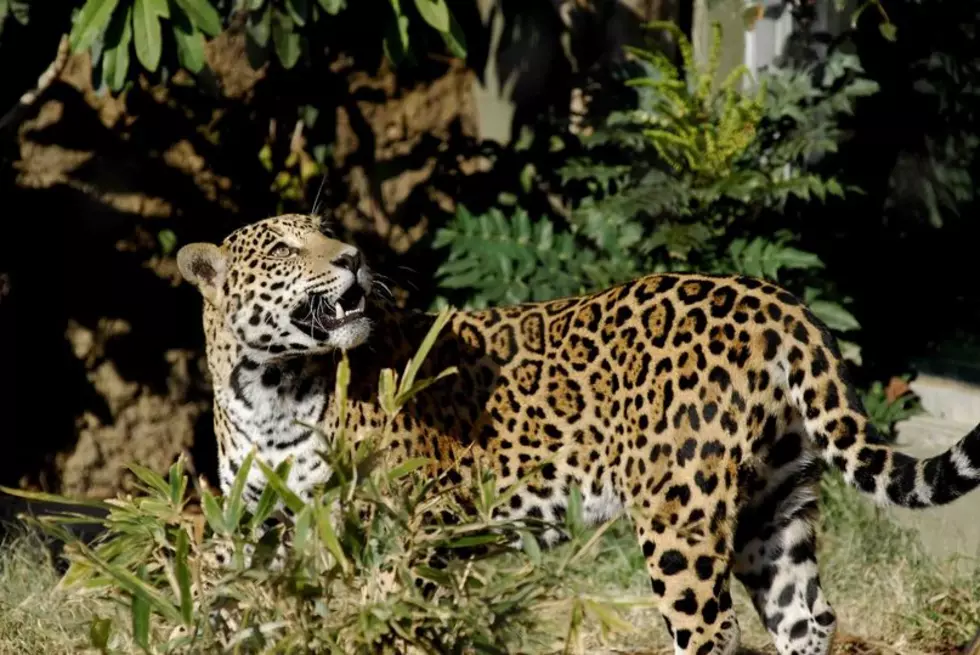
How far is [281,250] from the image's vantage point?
549cm

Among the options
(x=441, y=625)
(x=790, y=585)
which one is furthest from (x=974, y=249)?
(x=441, y=625)

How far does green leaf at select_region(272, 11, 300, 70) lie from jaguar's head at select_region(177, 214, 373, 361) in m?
1.48

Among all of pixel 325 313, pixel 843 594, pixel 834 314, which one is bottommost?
pixel 843 594

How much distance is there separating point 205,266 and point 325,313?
516mm

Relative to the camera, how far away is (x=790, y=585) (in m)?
5.57

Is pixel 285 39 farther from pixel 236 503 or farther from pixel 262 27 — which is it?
pixel 236 503

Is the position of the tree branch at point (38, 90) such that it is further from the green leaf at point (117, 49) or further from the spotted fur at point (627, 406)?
the spotted fur at point (627, 406)

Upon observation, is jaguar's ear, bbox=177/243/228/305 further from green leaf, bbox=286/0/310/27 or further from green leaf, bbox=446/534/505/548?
green leaf, bbox=446/534/505/548

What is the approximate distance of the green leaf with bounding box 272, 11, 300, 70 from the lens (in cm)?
692

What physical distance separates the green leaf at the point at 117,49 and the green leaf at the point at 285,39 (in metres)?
0.71

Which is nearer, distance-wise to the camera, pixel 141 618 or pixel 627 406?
pixel 141 618

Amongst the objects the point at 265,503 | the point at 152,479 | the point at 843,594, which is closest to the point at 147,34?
the point at 152,479

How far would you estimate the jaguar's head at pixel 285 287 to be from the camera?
17.4ft

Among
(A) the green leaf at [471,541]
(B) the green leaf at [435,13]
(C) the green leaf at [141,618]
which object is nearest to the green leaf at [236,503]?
(C) the green leaf at [141,618]
